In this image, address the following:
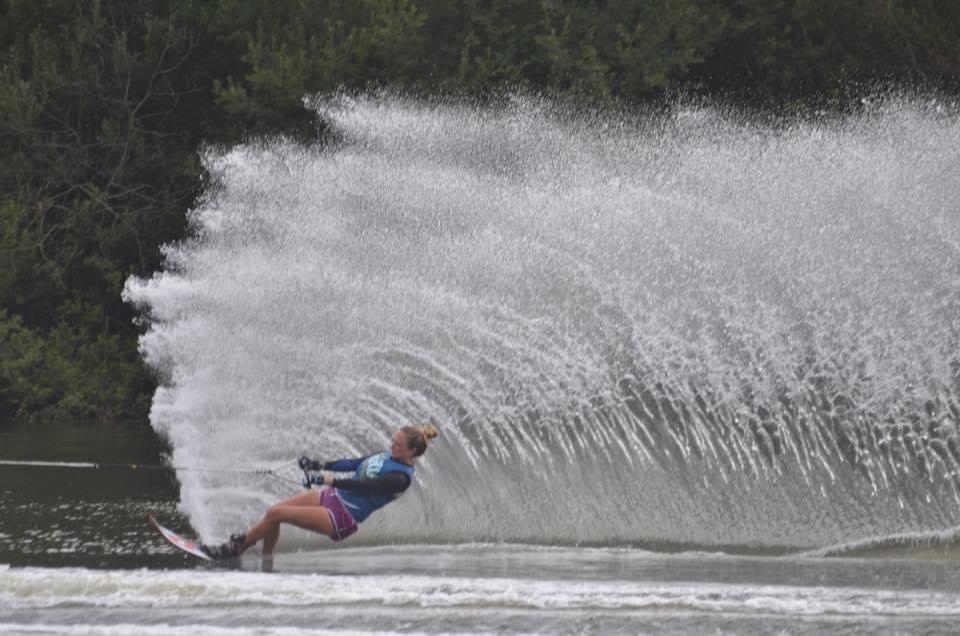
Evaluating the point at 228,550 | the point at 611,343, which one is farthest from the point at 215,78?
the point at 228,550

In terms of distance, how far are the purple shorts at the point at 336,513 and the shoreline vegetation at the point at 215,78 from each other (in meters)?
12.5

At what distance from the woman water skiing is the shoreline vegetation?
12.3 m

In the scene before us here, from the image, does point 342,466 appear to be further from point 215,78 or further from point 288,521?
point 215,78

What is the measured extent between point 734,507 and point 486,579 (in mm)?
2888

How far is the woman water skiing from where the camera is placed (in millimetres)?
10047

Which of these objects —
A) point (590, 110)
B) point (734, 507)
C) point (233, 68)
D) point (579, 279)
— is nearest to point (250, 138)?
point (233, 68)

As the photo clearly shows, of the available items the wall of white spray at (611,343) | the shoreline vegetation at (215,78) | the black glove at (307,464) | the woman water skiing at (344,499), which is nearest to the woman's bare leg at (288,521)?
the woman water skiing at (344,499)

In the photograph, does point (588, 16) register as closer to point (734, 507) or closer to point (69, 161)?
point (69, 161)

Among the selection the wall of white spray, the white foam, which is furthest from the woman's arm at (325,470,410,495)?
the wall of white spray

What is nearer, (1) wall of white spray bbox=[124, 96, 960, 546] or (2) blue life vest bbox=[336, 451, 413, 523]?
(2) blue life vest bbox=[336, 451, 413, 523]

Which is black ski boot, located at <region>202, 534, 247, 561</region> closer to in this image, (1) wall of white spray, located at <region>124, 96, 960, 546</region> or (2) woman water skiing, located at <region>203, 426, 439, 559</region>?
(2) woman water skiing, located at <region>203, 426, 439, 559</region>

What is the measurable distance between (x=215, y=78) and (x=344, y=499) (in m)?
16.6

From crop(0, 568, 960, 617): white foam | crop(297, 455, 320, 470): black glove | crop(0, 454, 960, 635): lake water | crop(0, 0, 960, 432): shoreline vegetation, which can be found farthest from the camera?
crop(0, 0, 960, 432): shoreline vegetation

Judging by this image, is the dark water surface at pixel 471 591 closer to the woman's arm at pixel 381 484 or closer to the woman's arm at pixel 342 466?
the woman's arm at pixel 381 484
